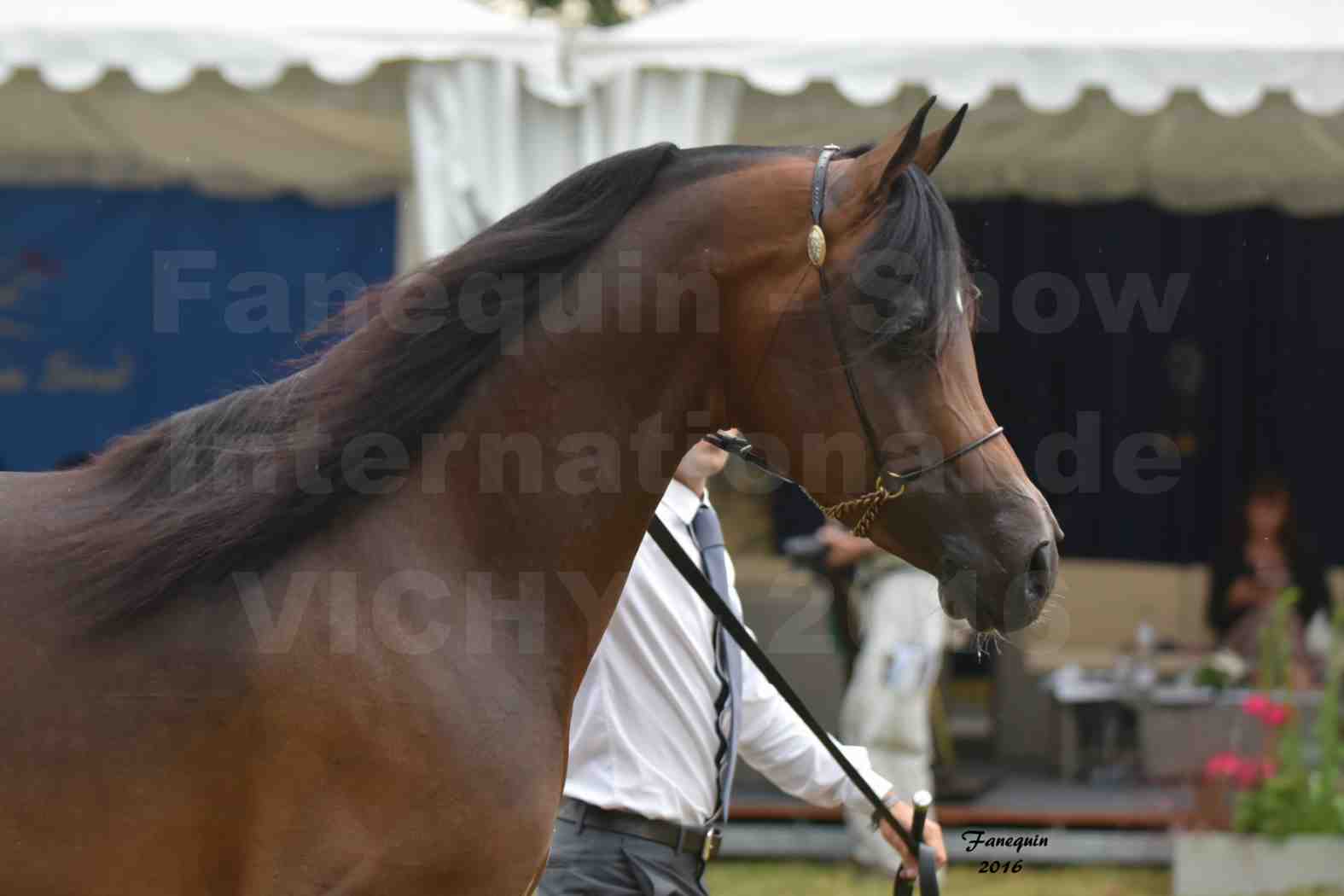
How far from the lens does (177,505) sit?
6.89 ft

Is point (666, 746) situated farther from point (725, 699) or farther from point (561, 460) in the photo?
point (561, 460)

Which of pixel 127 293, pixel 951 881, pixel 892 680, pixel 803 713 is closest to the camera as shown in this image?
pixel 803 713

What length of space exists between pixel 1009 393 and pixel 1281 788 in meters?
2.92

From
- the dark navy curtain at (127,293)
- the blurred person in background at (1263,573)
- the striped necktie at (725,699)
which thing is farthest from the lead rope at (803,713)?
the blurred person in background at (1263,573)

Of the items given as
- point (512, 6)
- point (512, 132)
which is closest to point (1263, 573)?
point (512, 132)

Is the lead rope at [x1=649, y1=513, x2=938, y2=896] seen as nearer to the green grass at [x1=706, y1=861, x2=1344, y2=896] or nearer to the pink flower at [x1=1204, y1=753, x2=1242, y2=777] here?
the green grass at [x1=706, y1=861, x2=1344, y2=896]

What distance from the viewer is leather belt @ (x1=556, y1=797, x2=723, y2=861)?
2.80m

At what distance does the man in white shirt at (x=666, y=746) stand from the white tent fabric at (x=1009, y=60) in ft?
8.66

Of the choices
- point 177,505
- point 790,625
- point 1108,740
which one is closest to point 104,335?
point 790,625

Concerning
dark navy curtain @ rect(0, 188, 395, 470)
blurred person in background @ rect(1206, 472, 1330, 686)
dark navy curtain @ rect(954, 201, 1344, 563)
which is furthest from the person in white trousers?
dark navy curtain @ rect(0, 188, 395, 470)

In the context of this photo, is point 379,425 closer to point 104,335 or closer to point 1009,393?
point 104,335

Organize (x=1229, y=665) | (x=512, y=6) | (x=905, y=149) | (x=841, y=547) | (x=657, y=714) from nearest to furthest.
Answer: (x=905, y=149), (x=657, y=714), (x=841, y=547), (x=1229, y=665), (x=512, y=6)

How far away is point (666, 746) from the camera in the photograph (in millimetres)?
2857

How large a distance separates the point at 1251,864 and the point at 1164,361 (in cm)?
337
